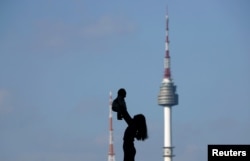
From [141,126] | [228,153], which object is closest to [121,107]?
[141,126]

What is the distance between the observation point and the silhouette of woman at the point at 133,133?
34219 mm

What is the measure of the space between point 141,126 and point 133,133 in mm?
366

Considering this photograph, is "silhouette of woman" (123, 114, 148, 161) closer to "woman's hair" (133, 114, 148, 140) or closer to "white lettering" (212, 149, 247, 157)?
"woman's hair" (133, 114, 148, 140)

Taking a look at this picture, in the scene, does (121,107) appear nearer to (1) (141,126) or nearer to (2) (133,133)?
(1) (141,126)

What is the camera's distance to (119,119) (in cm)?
3409

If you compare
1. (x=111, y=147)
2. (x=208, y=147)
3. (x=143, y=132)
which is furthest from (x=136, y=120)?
(x=111, y=147)

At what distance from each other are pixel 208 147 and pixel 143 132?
2479mm

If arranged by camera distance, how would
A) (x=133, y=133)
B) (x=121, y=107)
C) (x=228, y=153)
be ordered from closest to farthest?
(x=121, y=107) → (x=133, y=133) → (x=228, y=153)

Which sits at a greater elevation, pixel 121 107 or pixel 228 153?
pixel 121 107

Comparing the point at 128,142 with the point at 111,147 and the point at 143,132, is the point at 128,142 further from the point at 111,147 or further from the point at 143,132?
the point at 111,147

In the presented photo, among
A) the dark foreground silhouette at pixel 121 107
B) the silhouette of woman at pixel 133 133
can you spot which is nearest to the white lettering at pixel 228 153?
the silhouette of woman at pixel 133 133

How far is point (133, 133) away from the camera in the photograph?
34.6 m

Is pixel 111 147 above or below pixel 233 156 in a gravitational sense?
above

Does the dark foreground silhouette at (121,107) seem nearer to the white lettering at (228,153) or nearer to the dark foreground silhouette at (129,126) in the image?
the dark foreground silhouette at (129,126)
